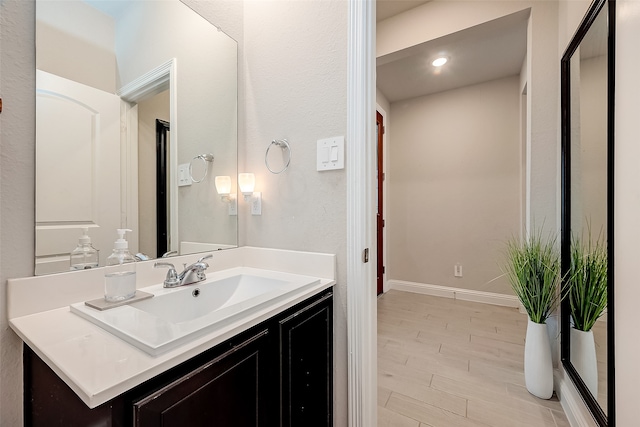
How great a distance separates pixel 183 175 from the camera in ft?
4.12

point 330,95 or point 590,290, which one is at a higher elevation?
point 330,95

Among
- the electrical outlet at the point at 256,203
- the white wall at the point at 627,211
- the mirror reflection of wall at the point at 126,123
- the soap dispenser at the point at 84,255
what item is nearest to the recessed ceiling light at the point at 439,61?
the white wall at the point at 627,211

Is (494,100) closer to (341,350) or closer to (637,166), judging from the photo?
(637,166)

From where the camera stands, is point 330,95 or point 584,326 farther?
point 584,326

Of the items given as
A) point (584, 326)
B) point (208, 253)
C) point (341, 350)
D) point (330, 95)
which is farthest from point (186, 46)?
point (584, 326)

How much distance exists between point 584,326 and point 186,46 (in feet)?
7.79

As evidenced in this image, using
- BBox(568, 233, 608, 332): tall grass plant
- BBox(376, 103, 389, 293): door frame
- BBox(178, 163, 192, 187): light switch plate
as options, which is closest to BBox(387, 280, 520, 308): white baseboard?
BBox(376, 103, 389, 293): door frame

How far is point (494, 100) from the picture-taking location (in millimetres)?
3145

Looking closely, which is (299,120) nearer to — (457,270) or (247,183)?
(247,183)

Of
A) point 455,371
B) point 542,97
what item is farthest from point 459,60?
point 455,371

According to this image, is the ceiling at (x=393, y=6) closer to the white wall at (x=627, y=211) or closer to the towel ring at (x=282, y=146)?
the white wall at (x=627, y=211)

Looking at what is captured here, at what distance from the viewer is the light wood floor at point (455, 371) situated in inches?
58.6

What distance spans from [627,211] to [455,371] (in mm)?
1445

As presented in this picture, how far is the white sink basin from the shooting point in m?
0.62
